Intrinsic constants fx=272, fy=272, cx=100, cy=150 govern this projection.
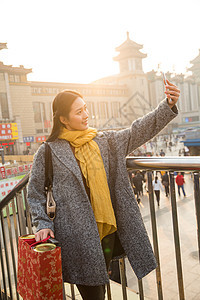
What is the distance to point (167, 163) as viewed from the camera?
1038 millimetres

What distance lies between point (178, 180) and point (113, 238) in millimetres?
8117

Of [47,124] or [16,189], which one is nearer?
[16,189]

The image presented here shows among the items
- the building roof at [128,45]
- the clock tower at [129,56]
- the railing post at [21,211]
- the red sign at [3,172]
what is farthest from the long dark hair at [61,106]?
the building roof at [128,45]

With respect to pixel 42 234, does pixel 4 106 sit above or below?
above

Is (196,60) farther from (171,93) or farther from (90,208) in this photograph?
(90,208)

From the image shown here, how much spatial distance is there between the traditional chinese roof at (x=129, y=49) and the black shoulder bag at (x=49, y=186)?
46739 millimetres

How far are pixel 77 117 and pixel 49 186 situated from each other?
34 cm

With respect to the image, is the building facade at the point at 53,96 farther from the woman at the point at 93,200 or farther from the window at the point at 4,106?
the woman at the point at 93,200

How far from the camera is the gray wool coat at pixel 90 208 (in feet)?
3.75

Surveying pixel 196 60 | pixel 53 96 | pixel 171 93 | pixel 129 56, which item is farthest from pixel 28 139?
pixel 129 56

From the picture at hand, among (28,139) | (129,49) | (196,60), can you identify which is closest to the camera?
(28,139)

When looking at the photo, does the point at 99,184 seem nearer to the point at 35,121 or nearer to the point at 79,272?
the point at 79,272

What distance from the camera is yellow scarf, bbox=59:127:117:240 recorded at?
116 cm

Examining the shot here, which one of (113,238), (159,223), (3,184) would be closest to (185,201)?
(159,223)
